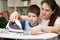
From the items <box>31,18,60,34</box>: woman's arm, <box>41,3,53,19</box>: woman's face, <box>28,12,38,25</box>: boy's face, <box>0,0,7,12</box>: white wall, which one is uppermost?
<box>0,0,7,12</box>: white wall

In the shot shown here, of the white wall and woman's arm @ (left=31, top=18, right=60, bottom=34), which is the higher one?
the white wall

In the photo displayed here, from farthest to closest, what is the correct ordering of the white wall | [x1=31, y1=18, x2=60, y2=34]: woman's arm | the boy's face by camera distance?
the white wall, the boy's face, [x1=31, y1=18, x2=60, y2=34]: woman's arm

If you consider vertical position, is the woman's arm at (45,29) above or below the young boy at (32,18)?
below

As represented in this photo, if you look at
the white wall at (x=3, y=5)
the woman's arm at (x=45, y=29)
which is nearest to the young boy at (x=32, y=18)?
the woman's arm at (x=45, y=29)

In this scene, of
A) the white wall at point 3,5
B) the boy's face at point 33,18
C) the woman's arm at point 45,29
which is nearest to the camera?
the woman's arm at point 45,29

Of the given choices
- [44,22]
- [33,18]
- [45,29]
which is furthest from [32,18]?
[45,29]

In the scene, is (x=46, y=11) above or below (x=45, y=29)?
above

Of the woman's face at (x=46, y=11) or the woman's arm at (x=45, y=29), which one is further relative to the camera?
the woman's face at (x=46, y=11)

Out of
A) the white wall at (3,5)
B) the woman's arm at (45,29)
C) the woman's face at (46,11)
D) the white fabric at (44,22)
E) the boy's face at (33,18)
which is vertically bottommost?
the woman's arm at (45,29)

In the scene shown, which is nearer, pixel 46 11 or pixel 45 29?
pixel 45 29

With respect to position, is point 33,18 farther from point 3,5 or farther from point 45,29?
point 3,5

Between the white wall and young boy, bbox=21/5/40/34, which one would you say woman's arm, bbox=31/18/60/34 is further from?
the white wall

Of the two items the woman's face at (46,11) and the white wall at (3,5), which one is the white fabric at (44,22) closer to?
the woman's face at (46,11)

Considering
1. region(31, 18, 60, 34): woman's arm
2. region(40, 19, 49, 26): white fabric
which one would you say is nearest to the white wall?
region(40, 19, 49, 26): white fabric
